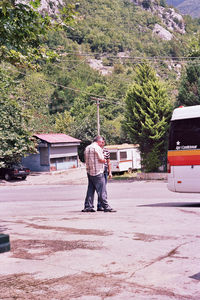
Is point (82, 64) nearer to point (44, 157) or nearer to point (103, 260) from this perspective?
point (44, 157)

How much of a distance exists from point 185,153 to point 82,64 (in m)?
122

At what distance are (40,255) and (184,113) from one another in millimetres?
8612

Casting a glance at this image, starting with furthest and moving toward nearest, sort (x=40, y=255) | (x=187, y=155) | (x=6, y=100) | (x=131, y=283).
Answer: (x=6, y=100), (x=187, y=155), (x=40, y=255), (x=131, y=283)

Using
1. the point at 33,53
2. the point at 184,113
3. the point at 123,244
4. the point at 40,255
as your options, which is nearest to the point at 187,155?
the point at 184,113

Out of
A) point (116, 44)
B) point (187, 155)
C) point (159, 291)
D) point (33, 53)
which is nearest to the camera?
point (159, 291)

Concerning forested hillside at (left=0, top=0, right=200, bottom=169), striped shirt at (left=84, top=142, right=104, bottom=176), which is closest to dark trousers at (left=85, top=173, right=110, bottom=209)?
striped shirt at (left=84, top=142, right=104, bottom=176)

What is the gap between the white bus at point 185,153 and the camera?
1311cm

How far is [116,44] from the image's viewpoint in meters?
160

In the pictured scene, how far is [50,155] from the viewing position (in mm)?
45438

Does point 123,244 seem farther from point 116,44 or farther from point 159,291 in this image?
point 116,44

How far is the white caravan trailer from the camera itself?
1511 inches

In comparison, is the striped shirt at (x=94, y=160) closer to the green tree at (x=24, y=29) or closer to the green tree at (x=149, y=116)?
the green tree at (x=24, y=29)

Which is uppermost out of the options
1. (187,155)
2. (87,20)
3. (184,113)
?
(87,20)

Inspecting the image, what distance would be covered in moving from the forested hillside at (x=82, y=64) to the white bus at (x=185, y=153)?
4.29m
